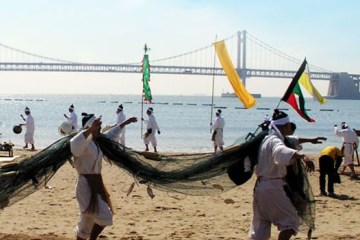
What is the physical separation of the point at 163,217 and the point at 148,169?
2831 mm

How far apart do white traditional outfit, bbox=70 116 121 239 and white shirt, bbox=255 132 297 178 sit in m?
1.63

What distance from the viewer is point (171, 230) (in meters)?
9.27

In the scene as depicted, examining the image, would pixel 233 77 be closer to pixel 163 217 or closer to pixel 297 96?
pixel 297 96

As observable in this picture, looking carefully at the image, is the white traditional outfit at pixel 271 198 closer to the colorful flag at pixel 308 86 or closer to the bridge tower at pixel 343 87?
the colorful flag at pixel 308 86

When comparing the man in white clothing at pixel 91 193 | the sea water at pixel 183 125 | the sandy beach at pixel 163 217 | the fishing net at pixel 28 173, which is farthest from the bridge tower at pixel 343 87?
the man in white clothing at pixel 91 193

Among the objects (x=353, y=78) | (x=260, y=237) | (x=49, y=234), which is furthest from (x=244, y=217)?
(x=353, y=78)

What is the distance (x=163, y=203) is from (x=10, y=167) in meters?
4.37

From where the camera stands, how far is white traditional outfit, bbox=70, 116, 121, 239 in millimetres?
6996

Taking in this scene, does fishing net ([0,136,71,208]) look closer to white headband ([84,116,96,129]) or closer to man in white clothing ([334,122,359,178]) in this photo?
white headband ([84,116,96,129])

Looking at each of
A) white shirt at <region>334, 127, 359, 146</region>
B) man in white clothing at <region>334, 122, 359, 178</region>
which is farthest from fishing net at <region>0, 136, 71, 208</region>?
white shirt at <region>334, 127, 359, 146</region>

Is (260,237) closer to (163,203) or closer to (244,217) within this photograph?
(244,217)

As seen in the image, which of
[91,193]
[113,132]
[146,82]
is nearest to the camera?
[91,193]

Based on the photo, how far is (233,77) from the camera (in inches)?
468

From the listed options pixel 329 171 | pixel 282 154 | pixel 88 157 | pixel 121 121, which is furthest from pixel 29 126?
pixel 282 154
